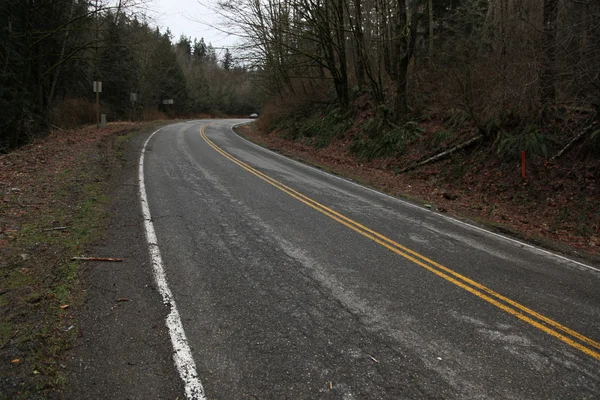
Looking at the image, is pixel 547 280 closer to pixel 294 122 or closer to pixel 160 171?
pixel 160 171

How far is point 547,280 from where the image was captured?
214 inches

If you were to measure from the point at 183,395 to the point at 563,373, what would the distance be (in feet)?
10.3

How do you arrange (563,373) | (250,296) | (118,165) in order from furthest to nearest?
(118,165) < (250,296) < (563,373)

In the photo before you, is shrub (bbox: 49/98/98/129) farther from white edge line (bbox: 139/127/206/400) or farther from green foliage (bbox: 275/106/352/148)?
white edge line (bbox: 139/127/206/400)

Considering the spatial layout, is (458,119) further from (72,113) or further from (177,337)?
(72,113)

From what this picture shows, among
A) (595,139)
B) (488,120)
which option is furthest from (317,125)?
(595,139)

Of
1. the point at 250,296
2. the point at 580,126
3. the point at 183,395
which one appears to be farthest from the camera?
the point at 580,126

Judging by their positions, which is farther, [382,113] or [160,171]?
[382,113]

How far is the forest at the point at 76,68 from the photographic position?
18.6 metres

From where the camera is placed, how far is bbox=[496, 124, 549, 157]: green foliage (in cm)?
1117

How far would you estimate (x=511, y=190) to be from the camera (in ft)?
35.2

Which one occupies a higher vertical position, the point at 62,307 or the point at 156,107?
the point at 156,107

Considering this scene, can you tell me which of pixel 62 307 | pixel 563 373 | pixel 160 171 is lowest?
pixel 563 373

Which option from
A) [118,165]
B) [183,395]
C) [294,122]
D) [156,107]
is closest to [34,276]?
[183,395]
